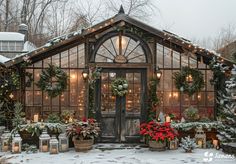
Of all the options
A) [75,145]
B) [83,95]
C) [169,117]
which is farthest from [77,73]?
[169,117]

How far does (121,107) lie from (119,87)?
67cm

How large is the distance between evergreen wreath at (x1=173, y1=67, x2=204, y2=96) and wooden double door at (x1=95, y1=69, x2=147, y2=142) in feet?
3.31

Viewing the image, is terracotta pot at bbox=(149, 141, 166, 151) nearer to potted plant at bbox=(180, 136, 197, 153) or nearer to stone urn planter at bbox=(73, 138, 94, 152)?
potted plant at bbox=(180, 136, 197, 153)

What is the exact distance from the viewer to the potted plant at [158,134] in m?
8.39

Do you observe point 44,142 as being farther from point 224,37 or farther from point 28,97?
point 224,37

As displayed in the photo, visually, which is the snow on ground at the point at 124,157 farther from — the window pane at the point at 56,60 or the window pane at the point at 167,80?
the window pane at the point at 56,60

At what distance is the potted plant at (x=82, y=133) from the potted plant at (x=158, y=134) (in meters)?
1.41

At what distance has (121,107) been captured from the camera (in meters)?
9.61

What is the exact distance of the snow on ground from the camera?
7368 mm

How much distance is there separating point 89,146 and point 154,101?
238cm

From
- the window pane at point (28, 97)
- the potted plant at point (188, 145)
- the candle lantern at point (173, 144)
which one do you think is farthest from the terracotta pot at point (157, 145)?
the window pane at point (28, 97)

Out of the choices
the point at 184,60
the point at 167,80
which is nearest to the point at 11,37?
the point at 167,80

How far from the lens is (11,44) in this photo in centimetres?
1360

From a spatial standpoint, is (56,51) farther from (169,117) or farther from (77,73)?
(169,117)
